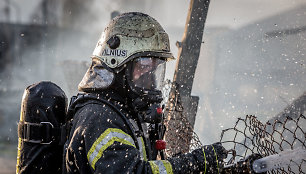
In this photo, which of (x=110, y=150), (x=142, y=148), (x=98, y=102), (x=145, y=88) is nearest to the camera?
(x=110, y=150)

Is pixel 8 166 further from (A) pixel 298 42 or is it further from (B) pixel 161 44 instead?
(A) pixel 298 42

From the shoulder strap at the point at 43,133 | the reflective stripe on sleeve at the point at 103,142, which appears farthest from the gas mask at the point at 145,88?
the shoulder strap at the point at 43,133

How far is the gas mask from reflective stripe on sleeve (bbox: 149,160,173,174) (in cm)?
47

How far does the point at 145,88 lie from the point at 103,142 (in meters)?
0.69

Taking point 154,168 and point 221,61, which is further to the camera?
point 221,61

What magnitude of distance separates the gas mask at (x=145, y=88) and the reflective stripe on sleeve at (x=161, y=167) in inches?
18.6

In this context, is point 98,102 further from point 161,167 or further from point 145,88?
point 161,167

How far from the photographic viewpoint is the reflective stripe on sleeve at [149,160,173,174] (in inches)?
73.1

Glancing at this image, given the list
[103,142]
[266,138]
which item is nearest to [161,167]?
[103,142]

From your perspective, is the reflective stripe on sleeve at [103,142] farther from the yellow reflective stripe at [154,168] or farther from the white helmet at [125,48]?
the white helmet at [125,48]

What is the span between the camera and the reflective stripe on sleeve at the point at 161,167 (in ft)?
6.09

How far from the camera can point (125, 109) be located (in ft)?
7.25

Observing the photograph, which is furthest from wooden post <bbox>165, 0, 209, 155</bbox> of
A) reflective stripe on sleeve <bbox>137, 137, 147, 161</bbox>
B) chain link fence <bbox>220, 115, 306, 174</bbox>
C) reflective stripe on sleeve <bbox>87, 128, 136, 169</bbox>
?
reflective stripe on sleeve <bbox>87, 128, 136, 169</bbox>

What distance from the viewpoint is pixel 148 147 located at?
2.19 metres
